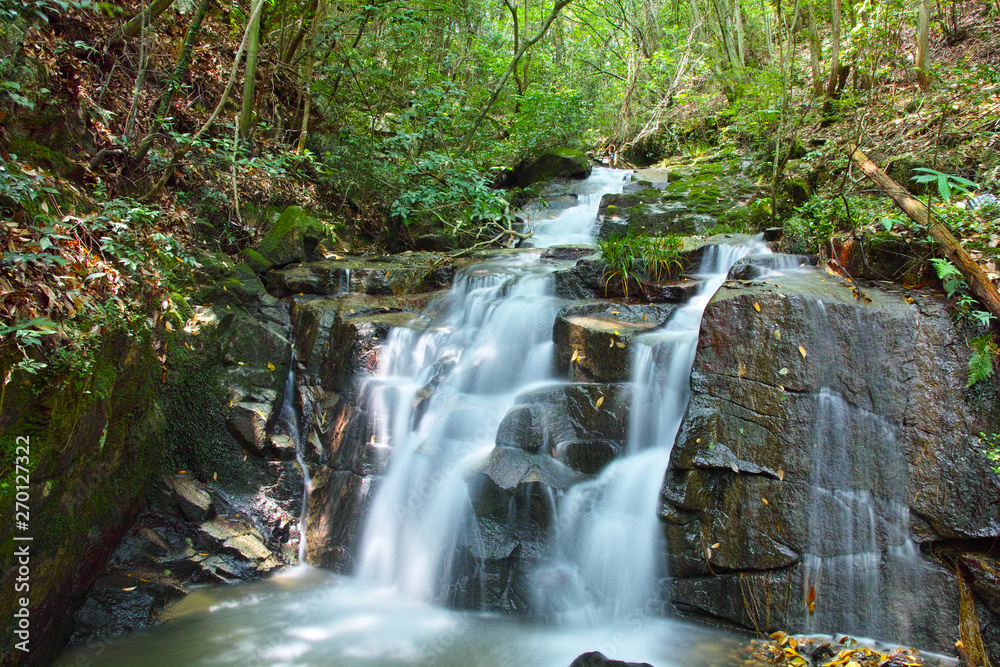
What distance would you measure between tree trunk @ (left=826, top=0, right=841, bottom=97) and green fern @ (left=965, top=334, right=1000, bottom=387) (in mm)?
8530

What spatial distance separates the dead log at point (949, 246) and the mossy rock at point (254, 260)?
276 inches

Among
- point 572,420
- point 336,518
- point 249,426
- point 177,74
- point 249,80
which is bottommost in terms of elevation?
point 336,518

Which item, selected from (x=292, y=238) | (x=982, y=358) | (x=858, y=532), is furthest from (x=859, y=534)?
(x=292, y=238)

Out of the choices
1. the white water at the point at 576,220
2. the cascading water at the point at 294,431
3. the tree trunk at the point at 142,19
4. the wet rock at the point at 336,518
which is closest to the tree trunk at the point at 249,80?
the tree trunk at the point at 142,19

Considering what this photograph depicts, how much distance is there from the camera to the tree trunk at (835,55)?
980 centimetres

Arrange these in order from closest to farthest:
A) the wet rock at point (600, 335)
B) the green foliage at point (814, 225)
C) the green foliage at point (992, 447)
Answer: the green foliage at point (992, 447), the wet rock at point (600, 335), the green foliage at point (814, 225)

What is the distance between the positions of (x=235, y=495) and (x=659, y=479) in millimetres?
3910

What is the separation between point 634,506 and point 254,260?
5.65 metres

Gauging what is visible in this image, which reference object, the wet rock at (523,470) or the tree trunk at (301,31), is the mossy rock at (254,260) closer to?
the tree trunk at (301,31)

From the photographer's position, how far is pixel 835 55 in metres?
9.98

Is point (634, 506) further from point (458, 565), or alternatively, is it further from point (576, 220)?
point (576, 220)

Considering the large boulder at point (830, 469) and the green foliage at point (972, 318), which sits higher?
the green foliage at point (972, 318)

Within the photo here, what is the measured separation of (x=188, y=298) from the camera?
5645 mm

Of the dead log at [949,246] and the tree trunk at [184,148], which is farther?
the tree trunk at [184,148]
